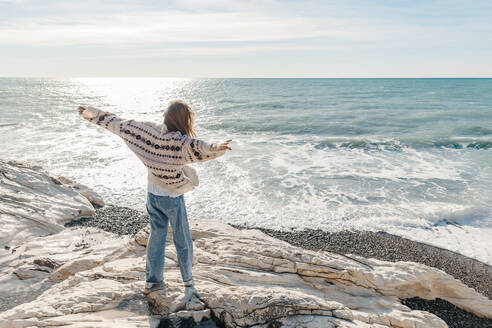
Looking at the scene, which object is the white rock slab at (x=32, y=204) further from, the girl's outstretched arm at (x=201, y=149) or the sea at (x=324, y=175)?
the girl's outstretched arm at (x=201, y=149)

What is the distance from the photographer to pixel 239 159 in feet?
52.2

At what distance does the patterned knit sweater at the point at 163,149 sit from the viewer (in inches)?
118

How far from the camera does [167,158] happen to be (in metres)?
3.12

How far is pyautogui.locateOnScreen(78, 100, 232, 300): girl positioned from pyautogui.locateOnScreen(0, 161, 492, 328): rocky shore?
0.37 m

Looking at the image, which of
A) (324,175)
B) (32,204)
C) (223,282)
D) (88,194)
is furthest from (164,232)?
(324,175)

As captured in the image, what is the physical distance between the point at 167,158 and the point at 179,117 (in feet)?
1.29

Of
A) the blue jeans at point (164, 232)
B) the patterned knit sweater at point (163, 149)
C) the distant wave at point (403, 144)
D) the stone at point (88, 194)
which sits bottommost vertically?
the stone at point (88, 194)

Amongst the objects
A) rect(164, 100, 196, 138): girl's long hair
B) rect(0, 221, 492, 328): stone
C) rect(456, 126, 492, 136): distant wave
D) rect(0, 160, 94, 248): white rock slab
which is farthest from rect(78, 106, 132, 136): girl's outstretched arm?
rect(456, 126, 492, 136): distant wave

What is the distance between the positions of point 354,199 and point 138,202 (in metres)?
6.95

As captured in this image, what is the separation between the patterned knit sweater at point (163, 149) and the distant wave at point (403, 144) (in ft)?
56.9

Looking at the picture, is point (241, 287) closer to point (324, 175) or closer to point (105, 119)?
point (105, 119)

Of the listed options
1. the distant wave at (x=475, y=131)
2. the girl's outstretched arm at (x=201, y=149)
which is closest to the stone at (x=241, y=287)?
the girl's outstretched arm at (x=201, y=149)

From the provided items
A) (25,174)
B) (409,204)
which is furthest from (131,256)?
(409,204)

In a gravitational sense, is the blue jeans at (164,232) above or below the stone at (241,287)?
above
